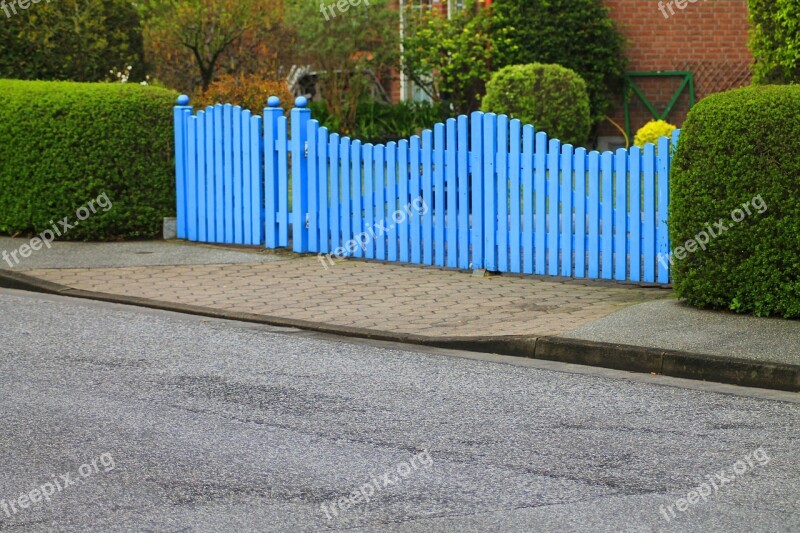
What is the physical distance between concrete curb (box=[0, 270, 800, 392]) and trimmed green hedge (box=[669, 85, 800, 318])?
1279 millimetres

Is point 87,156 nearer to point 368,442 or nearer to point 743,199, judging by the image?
point 743,199

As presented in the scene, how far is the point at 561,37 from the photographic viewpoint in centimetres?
1825

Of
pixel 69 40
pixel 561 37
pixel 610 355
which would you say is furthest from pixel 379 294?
pixel 561 37

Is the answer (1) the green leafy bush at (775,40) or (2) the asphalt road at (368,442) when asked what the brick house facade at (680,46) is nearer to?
(1) the green leafy bush at (775,40)

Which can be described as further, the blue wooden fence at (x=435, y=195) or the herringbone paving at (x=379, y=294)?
the blue wooden fence at (x=435, y=195)

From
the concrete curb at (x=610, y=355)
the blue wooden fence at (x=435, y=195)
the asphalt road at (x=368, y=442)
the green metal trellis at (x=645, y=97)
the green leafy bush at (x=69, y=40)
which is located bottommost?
the asphalt road at (x=368, y=442)

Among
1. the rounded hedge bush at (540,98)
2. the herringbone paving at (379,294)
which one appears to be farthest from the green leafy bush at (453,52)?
the herringbone paving at (379,294)

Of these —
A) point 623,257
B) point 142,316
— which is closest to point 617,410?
point 623,257

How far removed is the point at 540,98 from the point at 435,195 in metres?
5.44

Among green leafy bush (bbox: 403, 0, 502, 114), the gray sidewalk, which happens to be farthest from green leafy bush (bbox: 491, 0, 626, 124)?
the gray sidewalk

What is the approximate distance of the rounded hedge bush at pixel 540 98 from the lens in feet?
52.5

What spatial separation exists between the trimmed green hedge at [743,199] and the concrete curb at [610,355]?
128 centimetres

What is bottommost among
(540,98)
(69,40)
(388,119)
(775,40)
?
(388,119)

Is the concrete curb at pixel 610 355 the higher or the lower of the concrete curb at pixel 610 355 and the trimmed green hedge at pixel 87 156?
the lower
